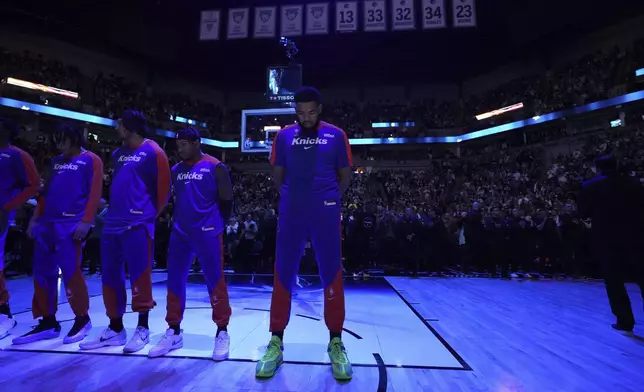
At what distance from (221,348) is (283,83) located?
6274 millimetres

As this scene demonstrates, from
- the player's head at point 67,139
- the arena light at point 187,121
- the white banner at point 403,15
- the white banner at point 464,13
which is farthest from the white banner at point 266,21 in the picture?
the arena light at point 187,121

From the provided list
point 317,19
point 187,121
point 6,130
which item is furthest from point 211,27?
point 187,121

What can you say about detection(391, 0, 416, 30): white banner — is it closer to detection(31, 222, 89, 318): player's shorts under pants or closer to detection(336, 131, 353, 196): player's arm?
detection(336, 131, 353, 196): player's arm

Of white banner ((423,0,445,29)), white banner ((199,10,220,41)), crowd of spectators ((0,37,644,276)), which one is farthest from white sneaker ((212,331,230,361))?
white banner ((199,10,220,41))

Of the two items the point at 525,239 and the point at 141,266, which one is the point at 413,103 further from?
the point at 141,266

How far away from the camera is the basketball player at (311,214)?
2.63 metres

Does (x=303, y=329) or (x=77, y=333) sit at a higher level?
(x=77, y=333)

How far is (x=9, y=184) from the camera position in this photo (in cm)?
347

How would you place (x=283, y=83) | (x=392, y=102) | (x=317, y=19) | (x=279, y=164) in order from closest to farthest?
1. (x=279, y=164)
2. (x=283, y=83)
3. (x=317, y=19)
4. (x=392, y=102)

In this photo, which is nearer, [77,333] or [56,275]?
[77,333]

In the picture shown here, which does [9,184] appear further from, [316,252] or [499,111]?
[499,111]

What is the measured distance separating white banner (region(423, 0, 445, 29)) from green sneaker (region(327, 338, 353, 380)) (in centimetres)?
926

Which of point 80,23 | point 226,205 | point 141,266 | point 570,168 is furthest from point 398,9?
point 80,23

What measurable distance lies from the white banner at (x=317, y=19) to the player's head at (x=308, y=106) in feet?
26.0
